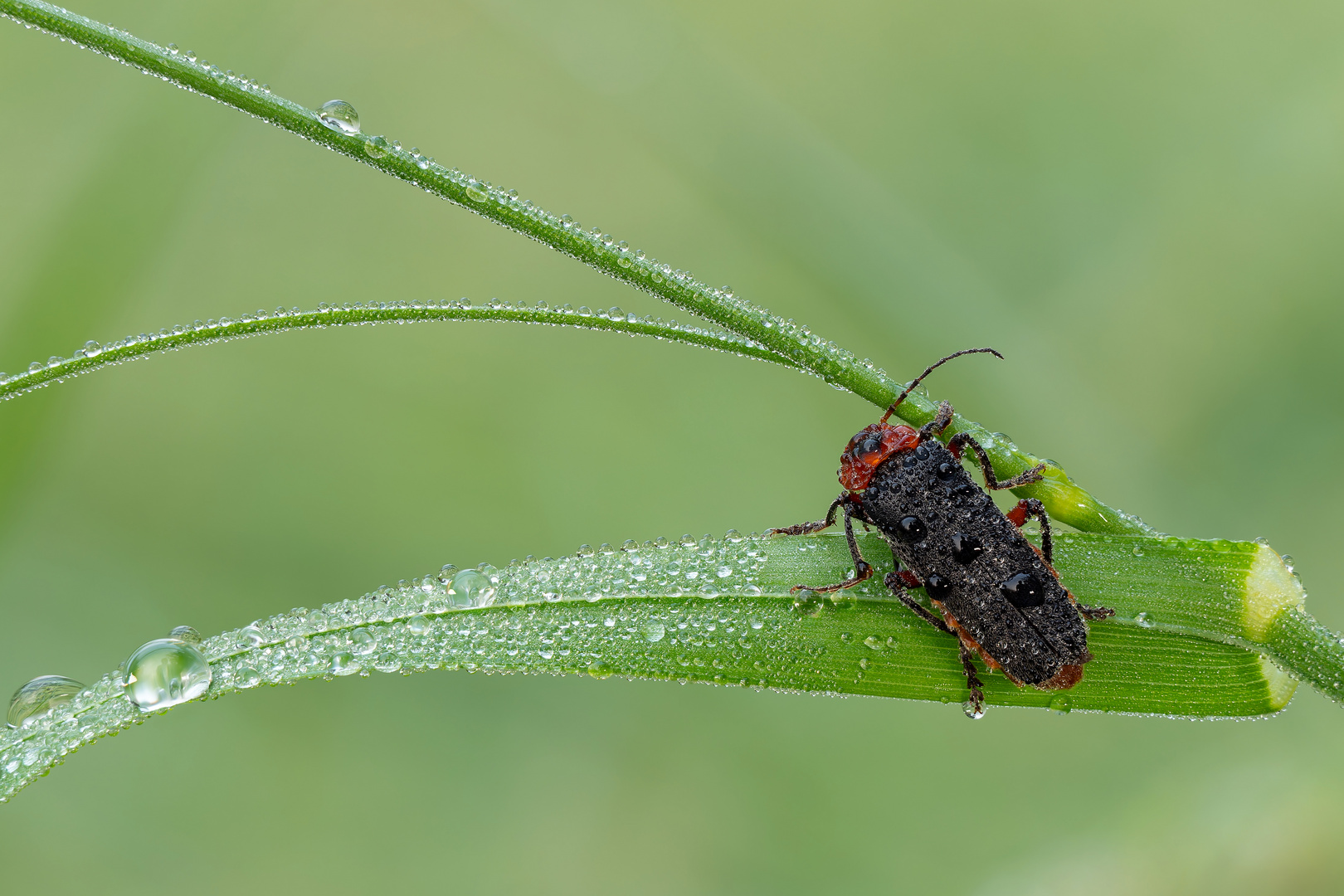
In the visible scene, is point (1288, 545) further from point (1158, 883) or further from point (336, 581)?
point (336, 581)

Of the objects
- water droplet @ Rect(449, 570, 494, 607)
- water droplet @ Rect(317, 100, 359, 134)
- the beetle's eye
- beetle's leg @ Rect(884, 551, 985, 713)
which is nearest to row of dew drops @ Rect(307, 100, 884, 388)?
water droplet @ Rect(317, 100, 359, 134)

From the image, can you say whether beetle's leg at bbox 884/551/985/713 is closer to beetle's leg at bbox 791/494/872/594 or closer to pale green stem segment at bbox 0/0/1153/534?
beetle's leg at bbox 791/494/872/594

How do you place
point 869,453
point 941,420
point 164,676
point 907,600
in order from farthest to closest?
point 869,453
point 941,420
point 907,600
point 164,676

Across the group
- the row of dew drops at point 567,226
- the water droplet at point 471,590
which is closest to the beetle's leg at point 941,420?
the row of dew drops at point 567,226

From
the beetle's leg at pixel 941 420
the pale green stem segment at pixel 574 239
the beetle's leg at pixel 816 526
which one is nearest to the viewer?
the pale green stem segment at pixel 574 239

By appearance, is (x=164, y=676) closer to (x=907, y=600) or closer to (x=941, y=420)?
(x=907, y=600)

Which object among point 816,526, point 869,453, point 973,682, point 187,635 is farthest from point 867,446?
point 187,635

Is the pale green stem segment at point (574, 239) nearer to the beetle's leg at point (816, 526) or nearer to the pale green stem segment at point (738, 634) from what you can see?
the pale green stem segment at point (738, 634)
